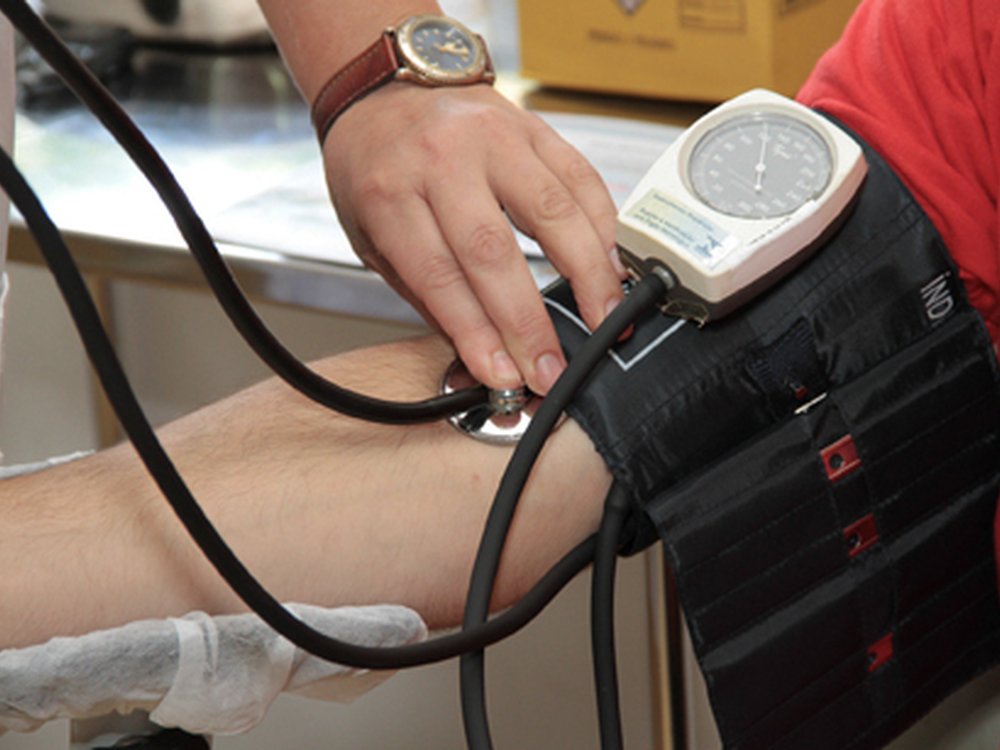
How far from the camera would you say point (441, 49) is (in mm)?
1043

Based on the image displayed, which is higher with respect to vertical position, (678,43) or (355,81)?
(355,81)

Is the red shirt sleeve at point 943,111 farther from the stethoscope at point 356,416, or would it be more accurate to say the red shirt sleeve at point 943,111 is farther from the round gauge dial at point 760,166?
the stethoscope at point 356,416

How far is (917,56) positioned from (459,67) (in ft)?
1.01

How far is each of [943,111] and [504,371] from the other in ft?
1.18

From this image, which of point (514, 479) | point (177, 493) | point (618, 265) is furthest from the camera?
point (618, 265)

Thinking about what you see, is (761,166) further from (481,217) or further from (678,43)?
(678,43)

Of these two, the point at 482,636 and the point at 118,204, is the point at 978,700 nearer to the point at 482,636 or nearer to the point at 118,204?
the point at 482,636

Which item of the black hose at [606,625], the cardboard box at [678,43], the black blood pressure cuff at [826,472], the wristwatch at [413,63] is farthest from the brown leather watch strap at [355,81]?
the cardboard box at [678,43]

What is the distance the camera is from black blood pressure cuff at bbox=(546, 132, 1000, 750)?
2.95 feet

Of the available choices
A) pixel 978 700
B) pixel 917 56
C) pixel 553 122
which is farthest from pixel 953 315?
pixel 553 122

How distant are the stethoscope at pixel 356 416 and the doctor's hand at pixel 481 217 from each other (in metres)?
0.04

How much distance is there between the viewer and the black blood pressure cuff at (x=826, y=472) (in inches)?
35.4

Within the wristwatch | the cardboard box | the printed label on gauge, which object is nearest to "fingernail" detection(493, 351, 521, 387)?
the printed label on gauge

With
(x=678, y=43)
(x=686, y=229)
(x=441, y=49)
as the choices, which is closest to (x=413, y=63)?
(x=441, y=49)
